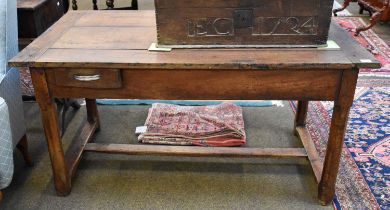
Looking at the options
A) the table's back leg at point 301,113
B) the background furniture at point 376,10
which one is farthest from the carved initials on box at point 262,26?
the background furniture at point 376,10

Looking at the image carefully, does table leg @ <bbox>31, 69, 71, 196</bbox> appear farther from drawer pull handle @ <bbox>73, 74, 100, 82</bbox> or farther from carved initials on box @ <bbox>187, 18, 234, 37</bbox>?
carved initials on box @ <bbox>187, 18, 234, 37</bbox>

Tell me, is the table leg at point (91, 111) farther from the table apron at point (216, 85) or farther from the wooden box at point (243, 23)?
the wooden box at point (243, 23)

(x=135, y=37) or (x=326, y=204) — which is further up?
(x=135, y=37)

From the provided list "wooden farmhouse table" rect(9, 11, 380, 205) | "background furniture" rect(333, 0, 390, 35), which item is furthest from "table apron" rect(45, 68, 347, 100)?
"background furniture" rect(333, 0, 390, 35)

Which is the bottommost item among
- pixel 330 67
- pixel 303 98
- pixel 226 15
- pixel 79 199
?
pixel 79 199

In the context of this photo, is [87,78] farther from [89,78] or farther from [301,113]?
[301,113]

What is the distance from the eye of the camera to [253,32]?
1.42m

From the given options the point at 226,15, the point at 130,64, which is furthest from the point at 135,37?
the point at 226,15

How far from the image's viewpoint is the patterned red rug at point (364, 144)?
1682mm

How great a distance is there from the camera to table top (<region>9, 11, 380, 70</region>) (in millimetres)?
1312

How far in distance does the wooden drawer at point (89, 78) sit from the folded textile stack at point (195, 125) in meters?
0.71

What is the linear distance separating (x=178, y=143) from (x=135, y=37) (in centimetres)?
68

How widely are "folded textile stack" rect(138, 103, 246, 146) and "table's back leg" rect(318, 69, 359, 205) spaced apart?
1.78 ft

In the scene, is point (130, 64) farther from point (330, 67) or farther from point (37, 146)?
point (37, 146)
